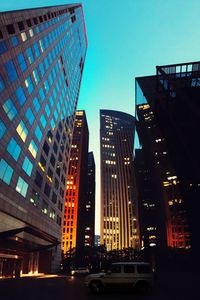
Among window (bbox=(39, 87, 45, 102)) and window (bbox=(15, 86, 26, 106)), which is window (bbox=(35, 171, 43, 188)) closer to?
window (bbox=(15, 86, 26, 106))

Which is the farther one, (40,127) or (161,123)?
(161,123)

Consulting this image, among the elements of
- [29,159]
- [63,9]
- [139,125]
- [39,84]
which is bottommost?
[29,159]

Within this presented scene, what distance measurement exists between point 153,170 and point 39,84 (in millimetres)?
89283

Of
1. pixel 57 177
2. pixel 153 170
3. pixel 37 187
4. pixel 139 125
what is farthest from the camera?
pixel 153 170

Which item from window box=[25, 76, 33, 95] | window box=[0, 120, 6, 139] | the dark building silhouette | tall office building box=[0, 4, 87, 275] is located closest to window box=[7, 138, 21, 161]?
tall office building box=[0, 4, 87, 275]

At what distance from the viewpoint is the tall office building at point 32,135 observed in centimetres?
3566

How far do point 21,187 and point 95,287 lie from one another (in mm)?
27228

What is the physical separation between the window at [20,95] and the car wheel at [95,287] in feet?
105

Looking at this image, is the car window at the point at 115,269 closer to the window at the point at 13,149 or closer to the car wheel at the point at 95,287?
the car wheel at the point at 95,287

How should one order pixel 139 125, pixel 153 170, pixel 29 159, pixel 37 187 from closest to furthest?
pixel 29 159
pixel 37 187
pixel 139 125
pixel 153 170

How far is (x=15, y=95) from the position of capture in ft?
127

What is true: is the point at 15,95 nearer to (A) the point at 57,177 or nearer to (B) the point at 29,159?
(B) the point at 29,159

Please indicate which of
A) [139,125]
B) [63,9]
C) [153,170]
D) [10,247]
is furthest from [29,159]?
[153,170]

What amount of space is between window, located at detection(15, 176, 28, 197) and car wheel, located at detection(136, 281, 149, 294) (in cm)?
2720
